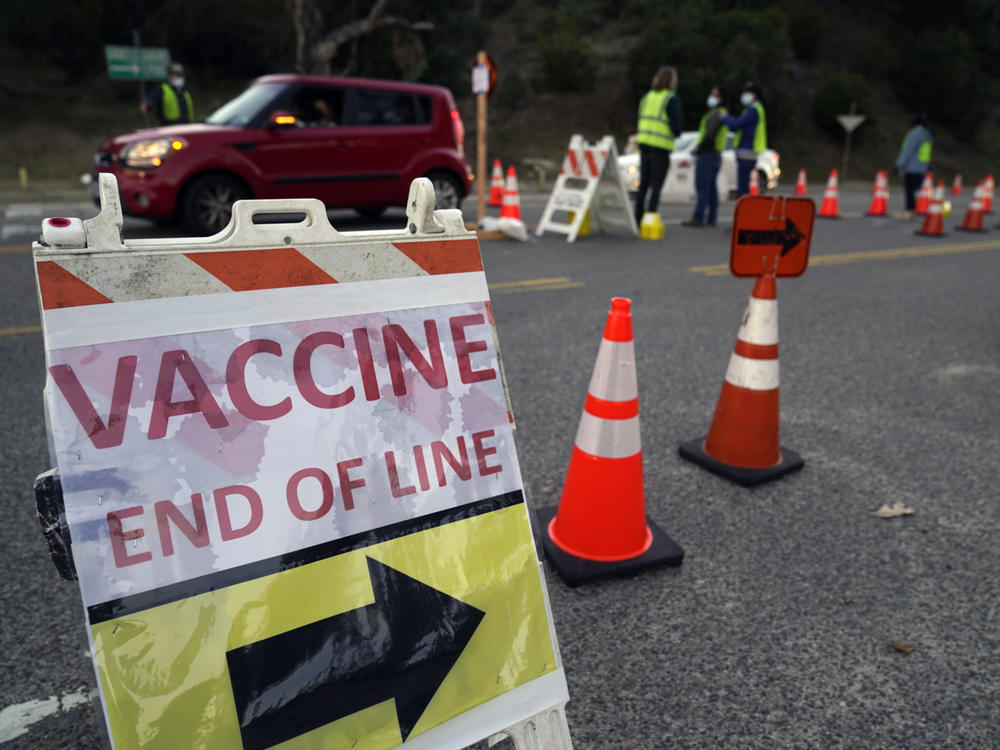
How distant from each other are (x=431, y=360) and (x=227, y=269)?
43 cm

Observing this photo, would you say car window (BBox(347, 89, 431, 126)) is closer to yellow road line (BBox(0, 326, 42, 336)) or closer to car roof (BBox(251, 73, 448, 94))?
car roof (BBox(251, 73, 448, 94))

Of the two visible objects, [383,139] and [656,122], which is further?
[656,122]

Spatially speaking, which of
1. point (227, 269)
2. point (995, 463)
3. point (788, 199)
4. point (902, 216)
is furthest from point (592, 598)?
point (902, 216)

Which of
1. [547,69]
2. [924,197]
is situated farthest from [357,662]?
[547,69]

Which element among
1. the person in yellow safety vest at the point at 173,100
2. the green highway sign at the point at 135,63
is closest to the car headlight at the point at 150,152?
the person in yellow safety vest at the point at 173,100

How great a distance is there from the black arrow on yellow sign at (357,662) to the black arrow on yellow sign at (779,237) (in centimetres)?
218

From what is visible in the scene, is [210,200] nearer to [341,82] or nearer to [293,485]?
[341,82]

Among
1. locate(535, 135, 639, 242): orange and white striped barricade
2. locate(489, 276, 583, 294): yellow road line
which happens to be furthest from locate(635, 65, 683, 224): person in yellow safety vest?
locate(489, 276, 583, 294): yellow road line

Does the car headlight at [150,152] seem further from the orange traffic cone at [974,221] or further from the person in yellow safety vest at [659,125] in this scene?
the orange traffic cone at [974,221]

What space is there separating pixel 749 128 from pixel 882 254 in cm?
259

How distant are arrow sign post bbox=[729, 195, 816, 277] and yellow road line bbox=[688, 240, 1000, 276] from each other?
15.3ft

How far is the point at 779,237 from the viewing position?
3.08m

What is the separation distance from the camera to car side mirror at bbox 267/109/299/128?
8.52m

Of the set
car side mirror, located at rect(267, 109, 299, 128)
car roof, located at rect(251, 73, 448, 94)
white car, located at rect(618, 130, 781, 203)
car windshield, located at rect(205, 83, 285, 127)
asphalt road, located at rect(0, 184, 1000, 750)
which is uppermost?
car roof, located at rect(251, 73, 448, 94)
